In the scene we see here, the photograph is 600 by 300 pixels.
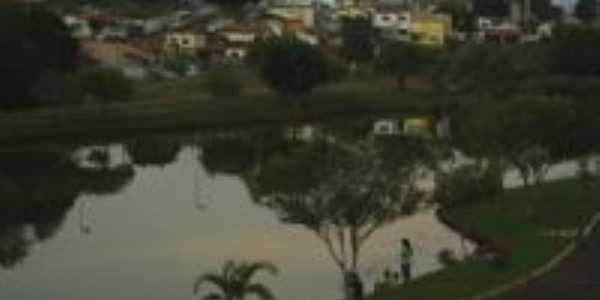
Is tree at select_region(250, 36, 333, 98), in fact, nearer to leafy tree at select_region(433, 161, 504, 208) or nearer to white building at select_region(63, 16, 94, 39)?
white building at select_region(63, 16, 94, 39)

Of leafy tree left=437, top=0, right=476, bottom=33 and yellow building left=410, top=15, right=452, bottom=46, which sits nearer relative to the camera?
yellow building left=410, top=15, right=452, bottom=46

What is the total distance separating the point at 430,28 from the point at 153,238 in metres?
87.6

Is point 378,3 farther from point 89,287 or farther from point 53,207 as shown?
point 89,287

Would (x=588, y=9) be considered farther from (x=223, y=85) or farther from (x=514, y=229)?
(x=514, y=229)

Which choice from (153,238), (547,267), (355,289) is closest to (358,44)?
(153,238)

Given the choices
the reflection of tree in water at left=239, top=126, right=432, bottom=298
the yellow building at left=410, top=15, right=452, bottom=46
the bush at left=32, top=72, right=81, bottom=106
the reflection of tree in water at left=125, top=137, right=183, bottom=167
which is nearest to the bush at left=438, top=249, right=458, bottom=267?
the reflection of tree in water at left=239, top=126, right=432, bottom=298

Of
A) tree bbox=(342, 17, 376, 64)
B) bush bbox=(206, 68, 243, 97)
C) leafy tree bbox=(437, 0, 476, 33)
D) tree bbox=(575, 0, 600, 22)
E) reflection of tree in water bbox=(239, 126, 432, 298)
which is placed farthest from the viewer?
tree bbox=(575, 0, 600, 22)

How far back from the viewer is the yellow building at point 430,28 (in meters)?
122

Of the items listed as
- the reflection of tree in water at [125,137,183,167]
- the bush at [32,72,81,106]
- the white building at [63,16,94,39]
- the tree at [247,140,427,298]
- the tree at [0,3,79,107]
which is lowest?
the white building at [63,16,94,39]

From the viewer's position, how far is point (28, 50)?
71.1 meters

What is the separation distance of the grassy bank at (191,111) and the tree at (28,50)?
1364mm

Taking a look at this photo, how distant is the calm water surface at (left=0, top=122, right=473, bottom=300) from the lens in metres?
31.6

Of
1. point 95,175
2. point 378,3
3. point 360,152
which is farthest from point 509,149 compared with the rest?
point 378,3

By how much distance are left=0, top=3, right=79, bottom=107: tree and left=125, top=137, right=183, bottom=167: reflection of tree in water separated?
6452 millimetres
